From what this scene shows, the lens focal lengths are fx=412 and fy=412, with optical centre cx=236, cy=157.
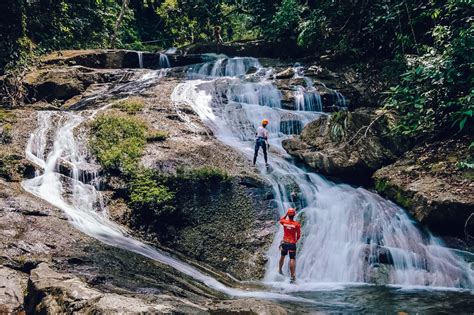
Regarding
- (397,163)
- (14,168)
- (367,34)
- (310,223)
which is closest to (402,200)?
(397,163)

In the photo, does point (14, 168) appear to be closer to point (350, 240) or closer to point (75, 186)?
point (75, 186)

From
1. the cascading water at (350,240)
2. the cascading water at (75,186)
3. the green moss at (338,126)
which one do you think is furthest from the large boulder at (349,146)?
the cascading water at (75,186)

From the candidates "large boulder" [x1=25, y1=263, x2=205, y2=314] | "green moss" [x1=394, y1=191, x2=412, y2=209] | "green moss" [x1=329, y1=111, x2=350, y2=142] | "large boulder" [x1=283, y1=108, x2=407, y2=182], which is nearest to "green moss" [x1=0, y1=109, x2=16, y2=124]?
"large boulder" [x1=25, y1=263, x2=205, y2=314]

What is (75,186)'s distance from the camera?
1029 centimetres

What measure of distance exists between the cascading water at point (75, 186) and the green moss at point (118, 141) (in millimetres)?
377

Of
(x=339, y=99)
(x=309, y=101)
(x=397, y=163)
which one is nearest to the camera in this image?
(x=397, y=163)

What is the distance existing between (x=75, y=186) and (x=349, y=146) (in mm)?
7526

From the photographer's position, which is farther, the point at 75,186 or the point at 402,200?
the point at 75,186

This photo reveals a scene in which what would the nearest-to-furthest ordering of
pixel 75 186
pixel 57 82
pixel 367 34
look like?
1. pixel 75 186
2. pixel 57 82
3. pixel 367 34

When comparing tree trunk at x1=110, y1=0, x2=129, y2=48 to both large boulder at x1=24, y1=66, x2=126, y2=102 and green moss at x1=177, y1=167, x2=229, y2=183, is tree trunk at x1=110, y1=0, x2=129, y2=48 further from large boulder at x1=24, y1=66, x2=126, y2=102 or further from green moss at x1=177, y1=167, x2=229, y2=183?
green moss at x1=177, y1=167, x2=229, y2=183

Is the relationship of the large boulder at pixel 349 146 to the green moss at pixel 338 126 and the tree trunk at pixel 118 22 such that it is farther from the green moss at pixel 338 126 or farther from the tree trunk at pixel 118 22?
the tree trunk at pixel 118 22

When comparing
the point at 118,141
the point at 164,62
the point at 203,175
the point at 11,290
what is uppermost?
the point at 164,62

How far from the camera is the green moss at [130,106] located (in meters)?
13.7

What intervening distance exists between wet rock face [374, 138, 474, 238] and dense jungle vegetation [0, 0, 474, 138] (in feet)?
2.26
